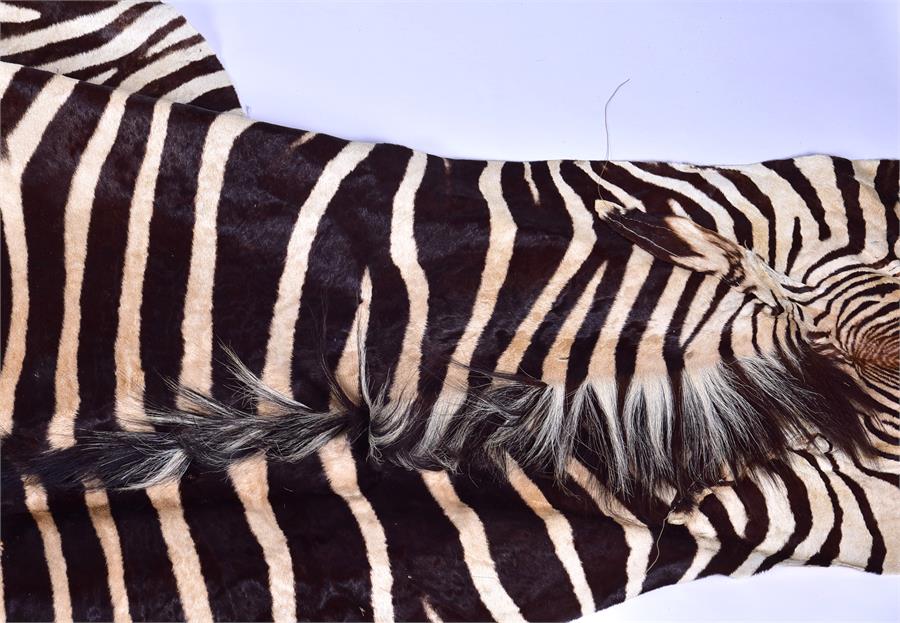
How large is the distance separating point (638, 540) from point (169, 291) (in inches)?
32.0

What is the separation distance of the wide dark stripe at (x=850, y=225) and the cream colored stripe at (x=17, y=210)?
1.23m

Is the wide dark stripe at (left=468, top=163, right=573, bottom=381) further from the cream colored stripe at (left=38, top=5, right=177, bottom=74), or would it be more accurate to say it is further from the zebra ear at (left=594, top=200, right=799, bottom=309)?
the cream colored stripe at (left=38, top=5, right=177, bottom=74)

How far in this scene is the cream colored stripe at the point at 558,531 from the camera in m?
1.14

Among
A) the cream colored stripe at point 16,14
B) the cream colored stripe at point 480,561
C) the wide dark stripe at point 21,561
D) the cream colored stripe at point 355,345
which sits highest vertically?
the cream colored stripe at point 16,14

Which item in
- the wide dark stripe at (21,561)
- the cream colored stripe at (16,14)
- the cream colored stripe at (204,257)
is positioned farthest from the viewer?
the cream colored stripe at (16,14)

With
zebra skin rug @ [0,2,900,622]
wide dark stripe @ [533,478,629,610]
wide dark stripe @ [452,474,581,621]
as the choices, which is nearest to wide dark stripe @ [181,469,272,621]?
zebra skin rug @ [0,2,900,622]

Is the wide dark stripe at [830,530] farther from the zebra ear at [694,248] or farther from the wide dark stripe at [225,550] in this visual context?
the wide dark stripe at [225,550]

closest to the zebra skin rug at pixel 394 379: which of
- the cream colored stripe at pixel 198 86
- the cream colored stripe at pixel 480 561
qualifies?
the cream colored stripe at pixel 480 561

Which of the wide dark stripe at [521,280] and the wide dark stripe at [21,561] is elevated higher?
the wide dark stripe at [521,280]

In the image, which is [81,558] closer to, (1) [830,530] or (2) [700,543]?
(2) [700,543]

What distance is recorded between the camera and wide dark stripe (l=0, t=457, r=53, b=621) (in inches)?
42.2

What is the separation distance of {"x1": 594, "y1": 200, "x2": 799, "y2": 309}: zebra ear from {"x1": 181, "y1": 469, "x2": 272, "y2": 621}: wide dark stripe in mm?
722

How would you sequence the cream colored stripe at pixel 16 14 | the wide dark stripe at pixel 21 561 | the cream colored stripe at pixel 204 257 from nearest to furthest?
the wide dark stripe at pixel 21 561 < the cream colored stripe at pixel 204 257 < the cream colored stripe at pixel 16 14

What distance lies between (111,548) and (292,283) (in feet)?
1.52
